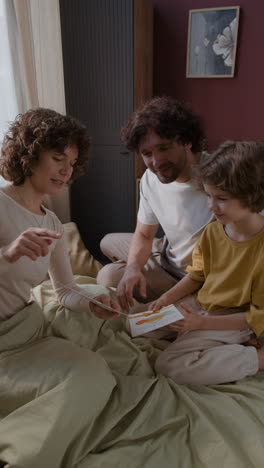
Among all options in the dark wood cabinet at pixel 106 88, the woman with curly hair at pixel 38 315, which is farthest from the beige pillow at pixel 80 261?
the woman with curly hair at pixel 38 315

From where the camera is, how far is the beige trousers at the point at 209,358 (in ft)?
3.84

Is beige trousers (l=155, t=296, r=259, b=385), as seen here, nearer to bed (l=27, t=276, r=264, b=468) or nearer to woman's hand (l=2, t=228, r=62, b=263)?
bed (l=27, t=276, r=264, b=468)

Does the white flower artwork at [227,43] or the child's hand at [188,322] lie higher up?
the white flower artwork at [227,43]

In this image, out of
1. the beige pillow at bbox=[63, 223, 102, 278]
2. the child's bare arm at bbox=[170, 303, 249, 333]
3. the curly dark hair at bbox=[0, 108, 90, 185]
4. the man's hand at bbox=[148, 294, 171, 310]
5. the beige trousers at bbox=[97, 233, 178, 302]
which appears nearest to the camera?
the curly dark hair at bbox=[0, 108, 90, 185]

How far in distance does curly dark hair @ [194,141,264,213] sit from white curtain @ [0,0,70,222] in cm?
151

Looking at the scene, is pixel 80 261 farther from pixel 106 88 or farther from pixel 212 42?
pixel 212 42

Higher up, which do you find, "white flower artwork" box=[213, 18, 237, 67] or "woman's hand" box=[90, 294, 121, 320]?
"white flower artwork" box=[213, 18, 237, 67]

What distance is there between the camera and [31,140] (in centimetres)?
112

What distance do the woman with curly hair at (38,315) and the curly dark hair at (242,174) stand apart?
47cm

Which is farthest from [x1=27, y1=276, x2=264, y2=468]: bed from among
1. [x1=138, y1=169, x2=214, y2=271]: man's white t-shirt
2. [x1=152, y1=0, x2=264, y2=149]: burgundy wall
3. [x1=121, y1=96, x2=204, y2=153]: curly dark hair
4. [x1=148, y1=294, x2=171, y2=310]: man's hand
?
[x1=152, y1=0, x2=264, y2=149]: burgundy wall

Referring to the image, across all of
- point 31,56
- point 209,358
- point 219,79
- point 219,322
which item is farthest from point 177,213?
point 219,79

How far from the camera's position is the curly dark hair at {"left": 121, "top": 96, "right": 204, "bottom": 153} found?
143cm

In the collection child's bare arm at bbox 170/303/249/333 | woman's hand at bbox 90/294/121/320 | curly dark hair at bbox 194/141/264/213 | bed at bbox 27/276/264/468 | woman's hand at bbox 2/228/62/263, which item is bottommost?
bed at bbox 27/276/264/468

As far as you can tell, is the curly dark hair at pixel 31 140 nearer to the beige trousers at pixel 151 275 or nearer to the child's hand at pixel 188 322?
the child's hand at pixel 188 322
